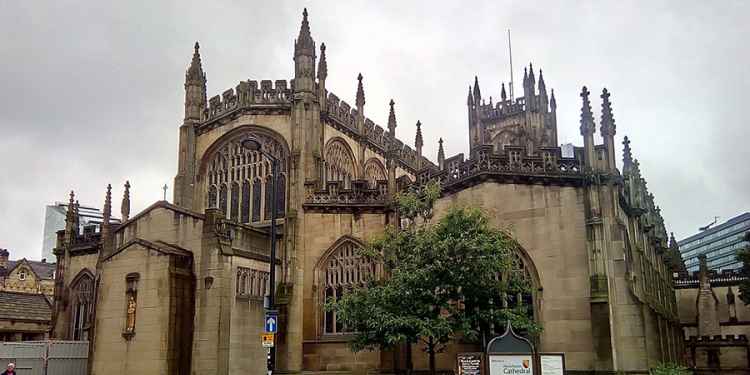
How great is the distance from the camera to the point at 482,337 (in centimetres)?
2303

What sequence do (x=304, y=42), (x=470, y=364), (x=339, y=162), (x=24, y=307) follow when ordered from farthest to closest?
(x=24, y=307)
(x=339, y=162)
(x=304, y=42)
(x=470, y=364)

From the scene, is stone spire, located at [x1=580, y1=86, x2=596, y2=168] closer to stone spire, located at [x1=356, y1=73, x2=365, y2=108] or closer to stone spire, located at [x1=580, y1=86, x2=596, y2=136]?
stone spire, located at [x1=580, y1=86, x2=596, y2=136]

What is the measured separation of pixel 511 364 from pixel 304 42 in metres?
21.2

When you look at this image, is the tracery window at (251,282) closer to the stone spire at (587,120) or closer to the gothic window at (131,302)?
the gothic window at (131,302)

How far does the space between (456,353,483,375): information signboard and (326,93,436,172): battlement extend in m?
17.7

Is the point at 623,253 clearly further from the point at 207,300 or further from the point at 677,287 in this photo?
the point at 677,287

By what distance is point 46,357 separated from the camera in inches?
1197

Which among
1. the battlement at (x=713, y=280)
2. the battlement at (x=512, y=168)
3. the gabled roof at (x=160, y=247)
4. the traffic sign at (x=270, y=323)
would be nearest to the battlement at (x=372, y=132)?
the battlement at (x=512, y=168)

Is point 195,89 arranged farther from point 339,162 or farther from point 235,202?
point 339,162

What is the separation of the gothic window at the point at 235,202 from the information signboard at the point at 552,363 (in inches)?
822

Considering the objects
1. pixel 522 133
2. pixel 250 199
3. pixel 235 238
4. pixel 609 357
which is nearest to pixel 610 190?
pixel 609 357

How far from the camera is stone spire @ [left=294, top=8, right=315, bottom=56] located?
1353 inches

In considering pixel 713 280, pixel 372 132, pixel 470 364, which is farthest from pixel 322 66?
pixel 713 280

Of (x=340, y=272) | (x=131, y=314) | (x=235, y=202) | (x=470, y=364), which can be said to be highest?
(x=235, y=202)
